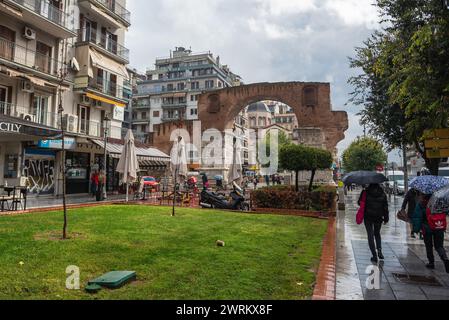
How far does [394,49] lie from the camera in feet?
22.6

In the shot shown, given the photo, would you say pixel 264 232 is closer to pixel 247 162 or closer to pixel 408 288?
pixel 408 288

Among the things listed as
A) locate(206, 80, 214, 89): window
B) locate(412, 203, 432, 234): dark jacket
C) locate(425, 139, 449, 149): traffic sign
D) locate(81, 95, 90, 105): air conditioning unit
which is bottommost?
locate(412, 203, 432, 234): dark jacket

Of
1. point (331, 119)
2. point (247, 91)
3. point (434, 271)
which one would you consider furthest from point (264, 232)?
point (247, 91)

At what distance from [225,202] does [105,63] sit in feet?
50.0

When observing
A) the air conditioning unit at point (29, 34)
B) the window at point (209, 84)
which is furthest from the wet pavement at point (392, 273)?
the window at point (209, 84)

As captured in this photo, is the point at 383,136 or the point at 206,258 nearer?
the point at 206,258

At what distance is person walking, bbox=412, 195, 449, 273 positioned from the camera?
579 cm

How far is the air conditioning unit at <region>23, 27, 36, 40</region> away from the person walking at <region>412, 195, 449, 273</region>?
19.8m

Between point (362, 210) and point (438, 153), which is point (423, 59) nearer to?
point (438, 153)

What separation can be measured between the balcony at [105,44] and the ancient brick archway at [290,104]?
1088 centimetres

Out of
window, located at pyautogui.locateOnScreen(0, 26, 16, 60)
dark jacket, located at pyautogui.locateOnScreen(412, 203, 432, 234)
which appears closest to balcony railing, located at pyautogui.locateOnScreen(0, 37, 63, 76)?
window, located at pyautogui.locateOnScreen(0, 26, 16, 60)

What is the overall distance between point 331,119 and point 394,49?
23.4 meters

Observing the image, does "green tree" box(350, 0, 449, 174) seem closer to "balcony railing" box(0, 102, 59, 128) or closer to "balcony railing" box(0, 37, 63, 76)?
"balcony railing" box(0, 102, 59, 128)

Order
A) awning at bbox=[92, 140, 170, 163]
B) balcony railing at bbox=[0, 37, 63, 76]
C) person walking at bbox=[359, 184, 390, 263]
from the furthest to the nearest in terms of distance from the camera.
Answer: awning at bbox=[92, 140, 170, 163]
balcony railing at bbox=[0, 37, 63, 76]
person walking at bbox=[359, 184, 390, 263]
